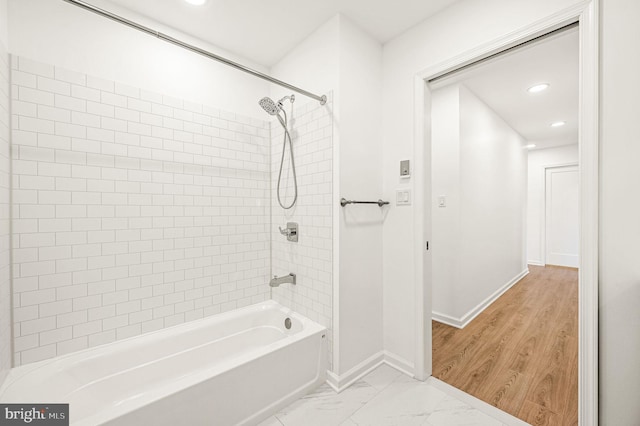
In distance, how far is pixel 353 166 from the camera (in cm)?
191

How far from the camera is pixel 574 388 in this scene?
1.77 meters

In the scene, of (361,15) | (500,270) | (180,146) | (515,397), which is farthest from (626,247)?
(500,270)

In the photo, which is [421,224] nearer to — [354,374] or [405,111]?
[405,111]

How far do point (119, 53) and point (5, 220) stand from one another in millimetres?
1165

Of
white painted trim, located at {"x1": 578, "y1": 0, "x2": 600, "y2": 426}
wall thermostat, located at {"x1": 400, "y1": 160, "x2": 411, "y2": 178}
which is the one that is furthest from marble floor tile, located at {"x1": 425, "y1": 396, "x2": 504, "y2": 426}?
wall thermostat, located at {"x1": 400, "y1": 160, "x2": 411, "y2": 178}

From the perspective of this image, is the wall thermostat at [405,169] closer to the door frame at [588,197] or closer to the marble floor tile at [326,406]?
the door frame at [588,197]

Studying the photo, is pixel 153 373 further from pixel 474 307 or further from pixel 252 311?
pixel 474 307

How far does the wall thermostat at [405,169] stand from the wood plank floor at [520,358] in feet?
4.90

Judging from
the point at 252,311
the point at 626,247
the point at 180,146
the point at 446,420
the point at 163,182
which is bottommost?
the point at 446,420

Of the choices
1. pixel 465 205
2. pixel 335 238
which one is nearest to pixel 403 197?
pixel 335 238

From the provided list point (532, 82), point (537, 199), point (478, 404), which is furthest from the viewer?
point (537, 199)

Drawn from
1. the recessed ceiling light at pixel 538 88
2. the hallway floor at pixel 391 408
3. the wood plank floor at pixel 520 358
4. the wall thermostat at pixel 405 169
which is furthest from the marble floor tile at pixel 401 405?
the recessed ceiling light at pixel 538 88

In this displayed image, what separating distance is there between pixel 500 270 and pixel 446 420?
2.92m

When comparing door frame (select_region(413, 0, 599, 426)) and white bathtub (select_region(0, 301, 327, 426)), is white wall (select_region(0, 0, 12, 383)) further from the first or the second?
door frame (select_region(413, 0, 599, 426))
